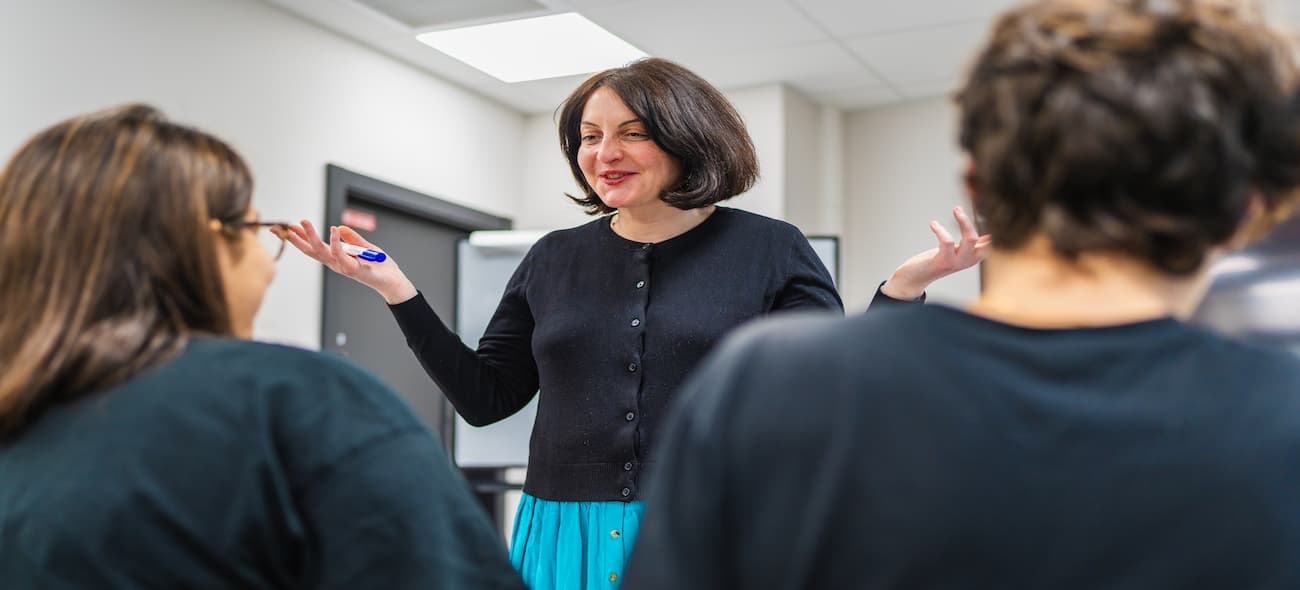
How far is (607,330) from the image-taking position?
1.57 m

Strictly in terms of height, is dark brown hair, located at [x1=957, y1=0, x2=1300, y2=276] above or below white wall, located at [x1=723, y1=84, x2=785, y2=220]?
below

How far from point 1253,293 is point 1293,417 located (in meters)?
2.26

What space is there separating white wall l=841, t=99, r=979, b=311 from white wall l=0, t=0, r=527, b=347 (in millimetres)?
1448

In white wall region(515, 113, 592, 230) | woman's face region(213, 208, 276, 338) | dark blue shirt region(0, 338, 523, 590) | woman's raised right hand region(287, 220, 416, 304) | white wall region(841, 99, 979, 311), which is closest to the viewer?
dark blue shirt region(0, 338, 523, 590)

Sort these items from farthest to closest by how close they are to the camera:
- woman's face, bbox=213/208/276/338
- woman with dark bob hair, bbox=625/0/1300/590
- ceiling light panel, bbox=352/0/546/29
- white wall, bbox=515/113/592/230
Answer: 1. white wall, bbox=515/113/592/230
2. ceiling light panel, bbox=352/0/546/29
3. woman's face, bbox=213/208/276/338
4. woman with dark bob hair, bbox=625/0/1300/590

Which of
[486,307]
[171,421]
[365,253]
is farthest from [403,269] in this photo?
[171,421]

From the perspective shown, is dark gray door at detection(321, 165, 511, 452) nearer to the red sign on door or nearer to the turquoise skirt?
the red sign on door

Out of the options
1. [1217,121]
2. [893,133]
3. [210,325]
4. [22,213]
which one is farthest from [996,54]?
[893,133]

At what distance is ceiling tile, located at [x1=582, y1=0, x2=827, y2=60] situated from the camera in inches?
142

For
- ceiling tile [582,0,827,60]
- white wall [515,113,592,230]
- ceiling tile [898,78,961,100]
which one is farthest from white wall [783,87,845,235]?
white wall [515,113,592,230]

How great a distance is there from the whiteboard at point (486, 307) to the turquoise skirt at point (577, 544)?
2.48 metres

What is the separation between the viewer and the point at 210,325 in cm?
91

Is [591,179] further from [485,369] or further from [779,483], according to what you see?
[779,483]

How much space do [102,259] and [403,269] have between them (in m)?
3.56
